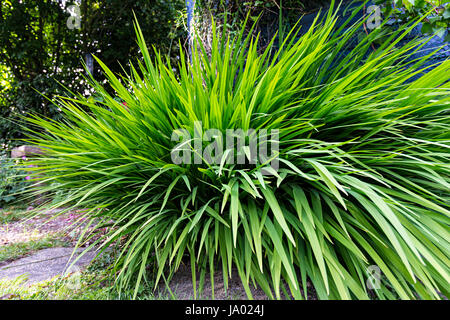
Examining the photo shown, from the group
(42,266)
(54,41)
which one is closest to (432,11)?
(42,266)

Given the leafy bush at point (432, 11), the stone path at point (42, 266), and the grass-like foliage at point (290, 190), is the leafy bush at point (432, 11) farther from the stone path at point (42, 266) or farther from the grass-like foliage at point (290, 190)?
the stone path at point (42, 266)

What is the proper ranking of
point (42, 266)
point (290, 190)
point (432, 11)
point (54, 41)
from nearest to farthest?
point (290, 190), point (42, 266), point (432, 11), point (54, 41)

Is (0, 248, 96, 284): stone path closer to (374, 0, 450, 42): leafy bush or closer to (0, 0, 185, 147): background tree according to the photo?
(374, 0, 450, 42): leafy bush

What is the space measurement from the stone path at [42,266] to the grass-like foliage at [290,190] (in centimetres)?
40

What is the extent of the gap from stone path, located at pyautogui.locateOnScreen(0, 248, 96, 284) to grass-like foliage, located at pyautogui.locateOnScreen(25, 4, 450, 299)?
0.40 m

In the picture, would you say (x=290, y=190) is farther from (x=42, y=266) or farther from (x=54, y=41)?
(x=54, y=41)

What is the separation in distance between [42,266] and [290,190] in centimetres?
130

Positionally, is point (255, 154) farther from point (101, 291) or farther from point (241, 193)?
point (101, 291)

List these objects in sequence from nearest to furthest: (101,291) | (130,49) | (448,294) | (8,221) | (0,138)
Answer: (448,294), (101,291), (8,221), (0,138), (130,49)

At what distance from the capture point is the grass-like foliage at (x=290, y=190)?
30.9 inches

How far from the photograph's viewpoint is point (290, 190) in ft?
3.02

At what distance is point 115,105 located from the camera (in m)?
1.19

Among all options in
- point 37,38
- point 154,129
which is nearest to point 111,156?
point 154,129

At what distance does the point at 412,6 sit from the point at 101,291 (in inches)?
89.0
